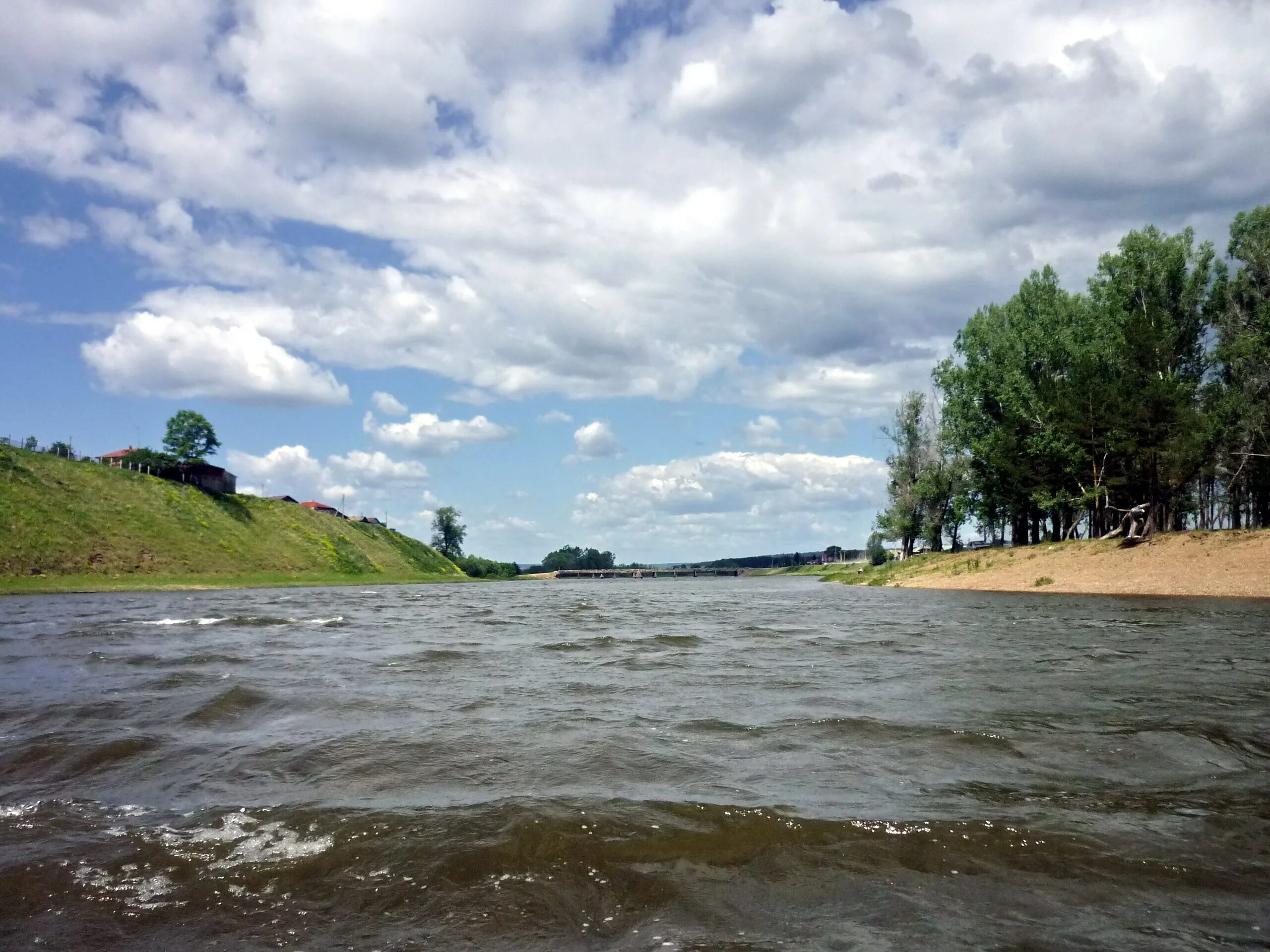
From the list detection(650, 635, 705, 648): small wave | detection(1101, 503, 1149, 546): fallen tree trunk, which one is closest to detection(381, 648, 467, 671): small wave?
detection(650, 635, 705, 648): small wave

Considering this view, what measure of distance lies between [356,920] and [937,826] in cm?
413

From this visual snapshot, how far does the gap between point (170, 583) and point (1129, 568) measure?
68.1 metres

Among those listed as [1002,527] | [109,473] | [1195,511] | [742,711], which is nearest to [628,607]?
[742,711]

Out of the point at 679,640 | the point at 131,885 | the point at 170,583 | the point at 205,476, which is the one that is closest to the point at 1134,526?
the point at 679,640

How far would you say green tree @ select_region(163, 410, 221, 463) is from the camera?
114m

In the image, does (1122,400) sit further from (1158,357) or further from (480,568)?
(480,568)

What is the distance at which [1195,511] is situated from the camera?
211 ft

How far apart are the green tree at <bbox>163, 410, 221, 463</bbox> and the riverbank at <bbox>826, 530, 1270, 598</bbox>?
10060 cm

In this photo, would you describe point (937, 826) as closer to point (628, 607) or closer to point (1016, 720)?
point (1016, 720)

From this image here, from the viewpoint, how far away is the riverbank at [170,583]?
58000 mm

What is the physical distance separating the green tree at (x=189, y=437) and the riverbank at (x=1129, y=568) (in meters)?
101

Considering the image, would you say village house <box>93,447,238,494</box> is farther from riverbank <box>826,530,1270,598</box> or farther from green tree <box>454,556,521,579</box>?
riverbank <box>826,530,1270,598</box>

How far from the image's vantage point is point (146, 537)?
7931 centimetres

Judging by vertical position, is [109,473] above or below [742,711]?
above
